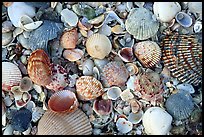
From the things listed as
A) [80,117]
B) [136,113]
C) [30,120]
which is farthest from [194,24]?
[30,120]

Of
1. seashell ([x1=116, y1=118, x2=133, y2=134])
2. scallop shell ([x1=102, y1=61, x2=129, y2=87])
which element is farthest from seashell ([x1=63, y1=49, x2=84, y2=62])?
seashell ([x1=116, y1=118, x2=133, y2=134])

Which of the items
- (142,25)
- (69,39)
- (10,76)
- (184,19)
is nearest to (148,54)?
(142,25)

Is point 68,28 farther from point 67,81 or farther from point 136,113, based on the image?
point 136,113

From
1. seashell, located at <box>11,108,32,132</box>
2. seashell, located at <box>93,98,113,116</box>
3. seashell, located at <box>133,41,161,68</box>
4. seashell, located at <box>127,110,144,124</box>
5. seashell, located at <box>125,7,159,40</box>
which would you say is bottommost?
seashell, located at <box>11,108,32,132</box>

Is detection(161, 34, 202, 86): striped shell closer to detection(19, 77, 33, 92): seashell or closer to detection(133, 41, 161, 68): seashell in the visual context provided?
detection(133, 41, 161, 68): seashell

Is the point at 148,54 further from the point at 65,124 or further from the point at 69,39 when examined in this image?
the point at 65,124

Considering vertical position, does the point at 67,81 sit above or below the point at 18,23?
below

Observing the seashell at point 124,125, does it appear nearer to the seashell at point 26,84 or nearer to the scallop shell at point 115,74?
the scallop shell at point 115,74
